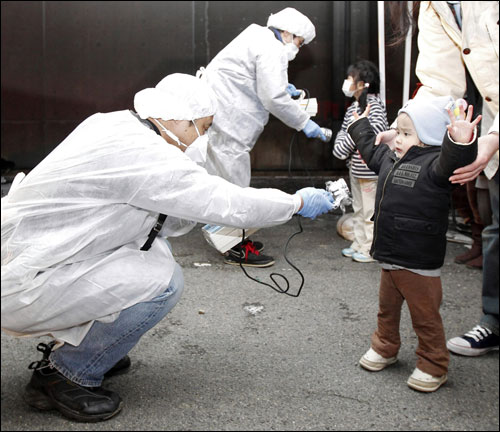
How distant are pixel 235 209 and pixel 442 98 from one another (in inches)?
21.6

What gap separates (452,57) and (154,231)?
2.78 feet

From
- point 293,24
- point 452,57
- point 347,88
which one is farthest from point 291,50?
point 452,57

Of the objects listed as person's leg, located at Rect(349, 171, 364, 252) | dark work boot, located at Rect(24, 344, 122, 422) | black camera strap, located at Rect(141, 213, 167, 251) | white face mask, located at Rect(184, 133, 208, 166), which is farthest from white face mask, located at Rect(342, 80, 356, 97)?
dark work boot, located at Rect(24, 344, 122, 422)

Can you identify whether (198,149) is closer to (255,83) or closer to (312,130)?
(255,83)

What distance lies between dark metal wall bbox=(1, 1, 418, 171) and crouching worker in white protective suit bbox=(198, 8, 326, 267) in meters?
0.11

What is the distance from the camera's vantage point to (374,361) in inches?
79.2

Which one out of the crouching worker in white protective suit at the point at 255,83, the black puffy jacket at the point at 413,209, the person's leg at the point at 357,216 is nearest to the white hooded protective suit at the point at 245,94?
the crouching worker in white protective suit at the point at 255,83

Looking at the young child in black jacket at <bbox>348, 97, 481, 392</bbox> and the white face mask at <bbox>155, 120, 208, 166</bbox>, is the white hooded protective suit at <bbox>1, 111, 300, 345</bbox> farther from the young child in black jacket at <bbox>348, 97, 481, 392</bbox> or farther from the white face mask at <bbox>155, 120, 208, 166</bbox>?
the young child in black jacket at <bbox>348, 97, 481, 392</bbox>

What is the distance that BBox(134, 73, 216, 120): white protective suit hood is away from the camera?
1576mm

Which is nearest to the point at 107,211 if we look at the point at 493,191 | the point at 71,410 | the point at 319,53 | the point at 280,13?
the point at 71,410

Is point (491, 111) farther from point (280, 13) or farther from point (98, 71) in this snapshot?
point (98, 71)

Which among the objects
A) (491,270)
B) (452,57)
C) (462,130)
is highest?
(452,57)

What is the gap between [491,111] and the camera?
5.75ft

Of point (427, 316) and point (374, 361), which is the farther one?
point (374, 361)
